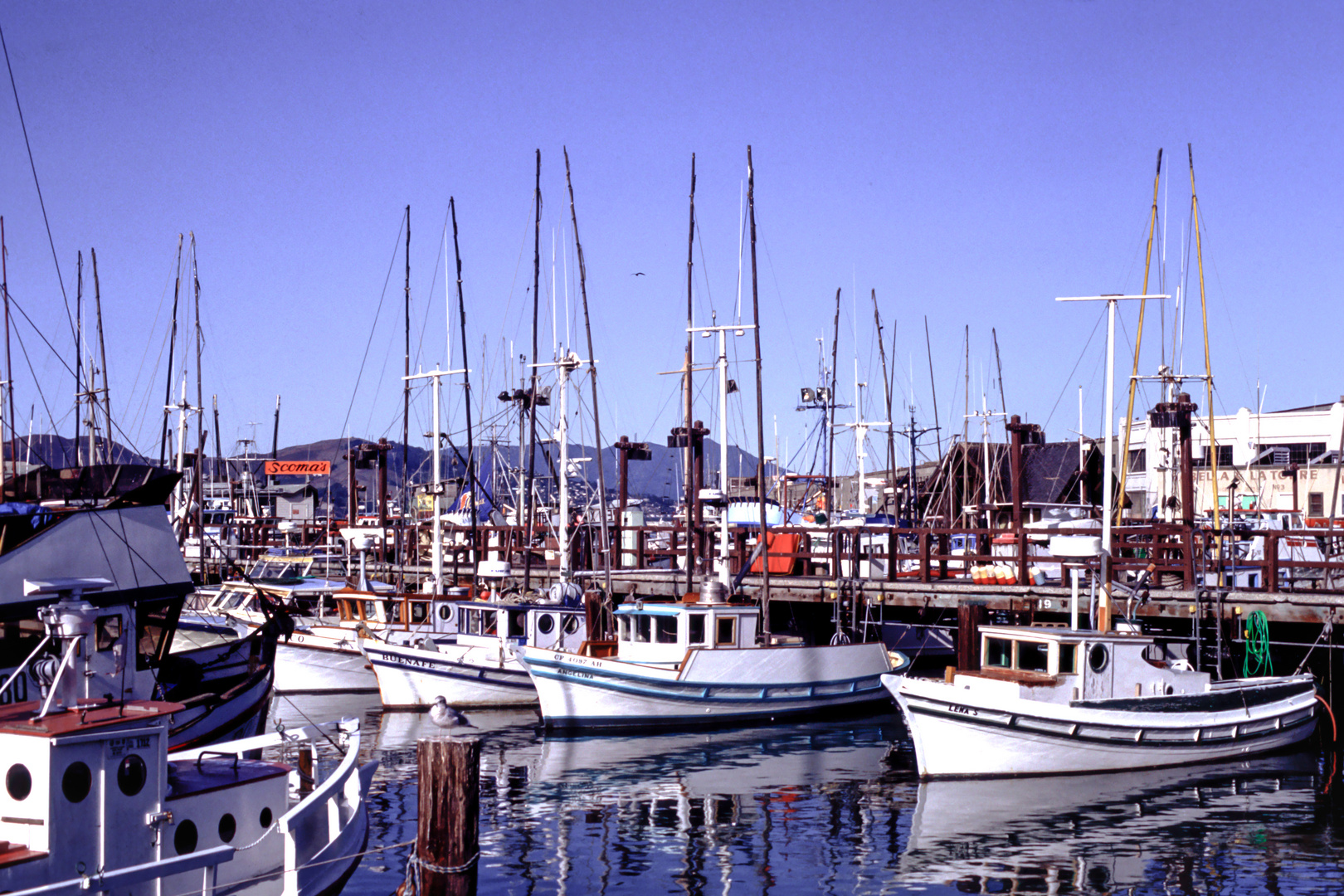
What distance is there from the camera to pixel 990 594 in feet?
92.0

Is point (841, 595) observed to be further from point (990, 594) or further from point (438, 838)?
point (438, 838)

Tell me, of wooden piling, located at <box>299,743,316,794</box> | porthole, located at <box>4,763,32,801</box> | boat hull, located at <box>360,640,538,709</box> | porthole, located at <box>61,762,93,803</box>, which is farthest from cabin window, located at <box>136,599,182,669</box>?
boat hull, located at <box>360,640,538,709</box>

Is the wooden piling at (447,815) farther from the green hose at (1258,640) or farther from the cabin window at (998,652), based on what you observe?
the green hose at (1258,640)

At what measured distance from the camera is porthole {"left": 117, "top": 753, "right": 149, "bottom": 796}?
1160 centimetres

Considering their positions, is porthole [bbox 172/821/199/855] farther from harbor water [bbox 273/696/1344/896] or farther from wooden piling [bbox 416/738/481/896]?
harbor water [bbox 273/696/1344/896]

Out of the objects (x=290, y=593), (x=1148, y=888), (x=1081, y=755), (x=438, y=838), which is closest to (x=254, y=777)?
(x=438, y=838)

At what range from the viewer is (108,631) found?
56.7 ft

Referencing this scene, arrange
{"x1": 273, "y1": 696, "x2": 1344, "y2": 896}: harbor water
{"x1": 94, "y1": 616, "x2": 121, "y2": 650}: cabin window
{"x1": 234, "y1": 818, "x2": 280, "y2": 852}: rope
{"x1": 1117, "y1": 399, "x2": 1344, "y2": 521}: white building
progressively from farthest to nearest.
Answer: {"x1": 1117, "y1": 399, "x2": 1344, "y2": 521}: white building, {"x1": 94, "y1": 616, "x2": 121, "y2": 650}: cabin window, {"x1": 273, "y1": 696, "x2": 1344, "y2": 896}: harbor water, {"x1": 234, "y1": 818, "x2": 280, "y2": 852}: rope

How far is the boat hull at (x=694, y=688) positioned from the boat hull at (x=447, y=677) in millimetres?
3598

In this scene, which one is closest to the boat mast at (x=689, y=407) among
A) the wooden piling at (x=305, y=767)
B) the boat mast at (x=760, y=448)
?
the boat mast at (x=760, y=448)

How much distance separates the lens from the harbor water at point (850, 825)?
15242 millimetres

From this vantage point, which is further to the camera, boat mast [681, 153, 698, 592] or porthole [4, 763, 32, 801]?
boat mast [681, 153, 698, 592]

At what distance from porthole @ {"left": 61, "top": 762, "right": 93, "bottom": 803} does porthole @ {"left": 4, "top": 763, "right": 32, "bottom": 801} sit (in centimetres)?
27

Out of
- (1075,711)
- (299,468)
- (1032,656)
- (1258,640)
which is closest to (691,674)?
(1032,656)
